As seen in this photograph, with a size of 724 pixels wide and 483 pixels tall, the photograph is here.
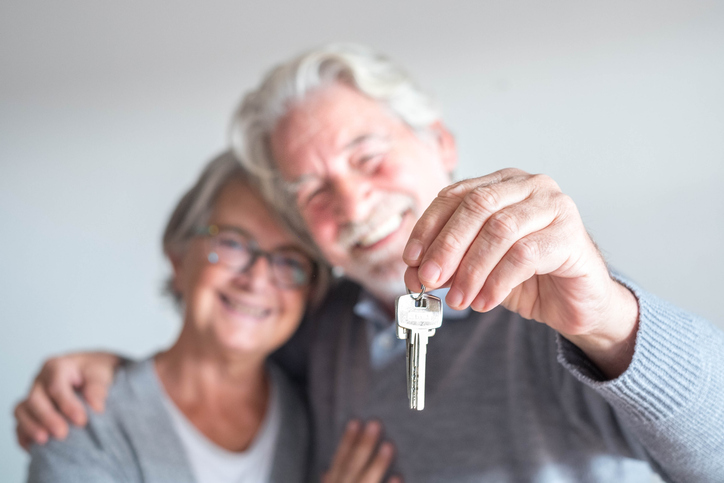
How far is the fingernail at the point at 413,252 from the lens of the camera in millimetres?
438

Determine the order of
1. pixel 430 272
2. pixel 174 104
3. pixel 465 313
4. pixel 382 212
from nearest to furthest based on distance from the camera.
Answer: pixel 430 272 → pixel 382 212 → pixel 465 313 → pixel 174 104

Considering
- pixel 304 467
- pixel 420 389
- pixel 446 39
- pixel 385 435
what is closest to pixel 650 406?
pixel 420 389

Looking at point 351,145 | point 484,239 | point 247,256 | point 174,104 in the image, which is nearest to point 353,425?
point 247,256

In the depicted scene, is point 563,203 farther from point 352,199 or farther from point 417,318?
point 352,199

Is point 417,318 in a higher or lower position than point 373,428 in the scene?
higher

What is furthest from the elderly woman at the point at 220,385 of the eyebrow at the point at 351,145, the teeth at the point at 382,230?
the teeth at the point at 382,230

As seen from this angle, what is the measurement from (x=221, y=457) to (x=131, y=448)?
0.49 ft

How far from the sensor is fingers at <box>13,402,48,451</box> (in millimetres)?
852

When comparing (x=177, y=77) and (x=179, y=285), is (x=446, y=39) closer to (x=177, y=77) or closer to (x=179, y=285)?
(x=177, y=77)

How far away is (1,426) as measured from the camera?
4.33ft

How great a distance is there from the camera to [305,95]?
887 mm

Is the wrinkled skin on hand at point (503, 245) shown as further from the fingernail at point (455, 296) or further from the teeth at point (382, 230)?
the teeth at point (382, 230)

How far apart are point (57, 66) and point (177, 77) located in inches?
11.3

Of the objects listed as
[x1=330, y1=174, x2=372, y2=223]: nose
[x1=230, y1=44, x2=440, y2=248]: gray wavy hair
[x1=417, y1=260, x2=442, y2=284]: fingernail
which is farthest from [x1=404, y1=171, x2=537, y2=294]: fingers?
[x1=230, y1=44, x2=440, y2=248]: gray wavy hair
